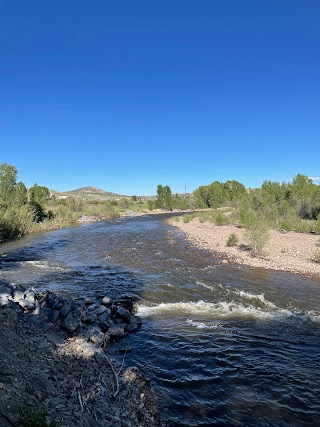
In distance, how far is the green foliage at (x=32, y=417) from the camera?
521 cm

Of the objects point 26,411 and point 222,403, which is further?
point 222,403

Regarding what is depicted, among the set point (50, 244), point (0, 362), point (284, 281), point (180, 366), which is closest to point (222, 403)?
point (180, 366)

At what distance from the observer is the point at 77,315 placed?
489 inches

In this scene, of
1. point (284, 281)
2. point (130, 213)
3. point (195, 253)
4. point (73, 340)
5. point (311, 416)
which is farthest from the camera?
point (130, 213)

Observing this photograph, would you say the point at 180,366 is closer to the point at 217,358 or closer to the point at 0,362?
the point at 217,358

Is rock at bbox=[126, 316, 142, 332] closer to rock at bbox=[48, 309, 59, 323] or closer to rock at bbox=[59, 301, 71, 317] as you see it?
rock at bbox=[59, 301, 71, 317]

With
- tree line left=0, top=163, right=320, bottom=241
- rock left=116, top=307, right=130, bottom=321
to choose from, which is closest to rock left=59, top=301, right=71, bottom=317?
rock left=116, top=307, right=130, bottom=321

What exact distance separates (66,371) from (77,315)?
4.51m

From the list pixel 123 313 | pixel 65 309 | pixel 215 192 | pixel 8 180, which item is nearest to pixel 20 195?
pixel 8 180

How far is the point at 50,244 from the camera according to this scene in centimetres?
3819

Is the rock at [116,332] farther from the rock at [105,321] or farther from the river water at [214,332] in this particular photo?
the river water at [214,332]

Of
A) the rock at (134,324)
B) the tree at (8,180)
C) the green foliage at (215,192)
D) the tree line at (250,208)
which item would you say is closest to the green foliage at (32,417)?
the rock at (134,324)

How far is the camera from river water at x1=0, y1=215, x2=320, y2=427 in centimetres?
857

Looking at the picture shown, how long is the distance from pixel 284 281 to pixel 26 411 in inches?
716
